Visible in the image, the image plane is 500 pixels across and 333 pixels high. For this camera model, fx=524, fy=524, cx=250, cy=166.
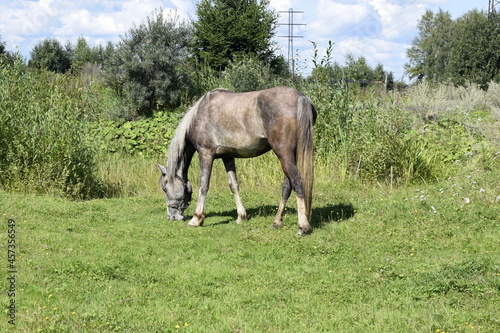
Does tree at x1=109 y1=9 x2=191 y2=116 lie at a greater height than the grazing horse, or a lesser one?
greater

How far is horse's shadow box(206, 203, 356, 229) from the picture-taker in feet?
27.7

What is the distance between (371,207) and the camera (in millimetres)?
8891

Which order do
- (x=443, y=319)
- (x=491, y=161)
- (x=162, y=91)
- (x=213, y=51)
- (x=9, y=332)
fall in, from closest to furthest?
(x=9, y=332) → (x=443, y=319) → (x=491, y=161) → (x=162, y=91) → (x=213, y=51)

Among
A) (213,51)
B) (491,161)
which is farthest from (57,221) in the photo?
(213,51)

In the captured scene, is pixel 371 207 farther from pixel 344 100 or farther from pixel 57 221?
pixel 57 221

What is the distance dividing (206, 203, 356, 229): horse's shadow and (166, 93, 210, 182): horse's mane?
1123 millimetres

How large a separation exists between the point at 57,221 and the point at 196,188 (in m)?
4.09

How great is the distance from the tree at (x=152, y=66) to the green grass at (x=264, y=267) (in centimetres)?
1130

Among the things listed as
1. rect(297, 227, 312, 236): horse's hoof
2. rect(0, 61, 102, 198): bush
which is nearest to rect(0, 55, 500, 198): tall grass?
rect(0, 61, 102, 198): bush

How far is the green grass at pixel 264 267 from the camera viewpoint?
461 cm

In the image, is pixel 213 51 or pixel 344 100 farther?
pixel 213 51

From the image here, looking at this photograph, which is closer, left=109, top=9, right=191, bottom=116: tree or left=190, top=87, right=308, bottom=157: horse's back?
left=190, top=87, right=308, bottom=157: horse's back

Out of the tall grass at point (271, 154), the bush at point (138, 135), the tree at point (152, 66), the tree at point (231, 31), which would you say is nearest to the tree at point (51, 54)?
the tree at point (231, 31)

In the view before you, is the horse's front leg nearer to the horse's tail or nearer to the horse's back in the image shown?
the horse's back
